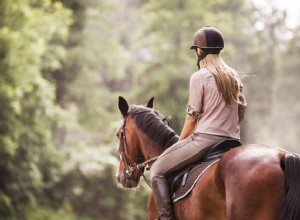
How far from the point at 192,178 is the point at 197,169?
0.32 feet

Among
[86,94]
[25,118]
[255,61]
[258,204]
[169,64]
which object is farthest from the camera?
[255,61]

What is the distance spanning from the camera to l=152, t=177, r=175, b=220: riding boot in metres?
5.30

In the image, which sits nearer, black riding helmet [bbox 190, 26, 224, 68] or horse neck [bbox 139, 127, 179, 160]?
black riding helmet [bbox 190, 26, 224, 68]

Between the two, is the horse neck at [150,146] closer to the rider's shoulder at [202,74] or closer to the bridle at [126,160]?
the bridle at [126,160]

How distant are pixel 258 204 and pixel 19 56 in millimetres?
10762

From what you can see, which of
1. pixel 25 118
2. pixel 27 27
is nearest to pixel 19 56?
pixel 27 27

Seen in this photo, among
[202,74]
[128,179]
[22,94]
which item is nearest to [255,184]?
[202,74]

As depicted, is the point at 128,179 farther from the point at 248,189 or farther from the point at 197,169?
the point at 248,189

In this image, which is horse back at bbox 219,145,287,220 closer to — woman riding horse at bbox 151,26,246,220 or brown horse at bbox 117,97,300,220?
brown horse at bbox 117,97,300,220

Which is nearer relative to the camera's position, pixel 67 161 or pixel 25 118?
pixel 25 118

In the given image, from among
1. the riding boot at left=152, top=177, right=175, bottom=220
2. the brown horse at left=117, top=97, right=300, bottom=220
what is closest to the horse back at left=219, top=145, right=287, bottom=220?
the brown horse at left=117, top=97, right=300, bottom=220

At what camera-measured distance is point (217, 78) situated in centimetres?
508

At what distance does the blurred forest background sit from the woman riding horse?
684 cm

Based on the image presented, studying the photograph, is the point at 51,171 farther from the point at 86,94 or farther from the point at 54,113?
the point at 86,94
